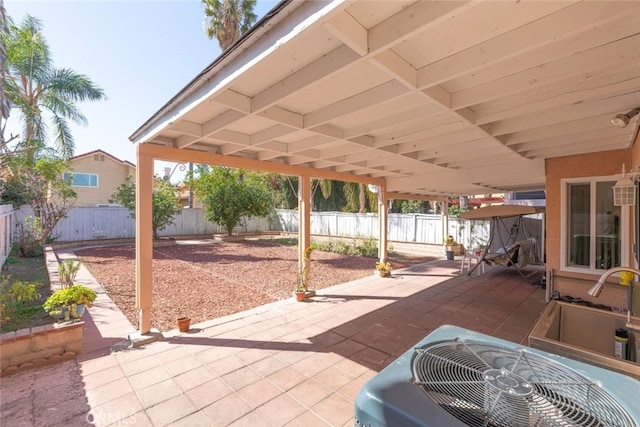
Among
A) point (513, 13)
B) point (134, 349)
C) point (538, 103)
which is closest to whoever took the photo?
point (513, 13)

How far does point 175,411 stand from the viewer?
2.28 metres

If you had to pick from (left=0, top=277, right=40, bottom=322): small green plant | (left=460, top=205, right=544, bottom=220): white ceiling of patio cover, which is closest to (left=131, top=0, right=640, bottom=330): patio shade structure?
(left=0, top=277, right=40, bottom=322): small green plant

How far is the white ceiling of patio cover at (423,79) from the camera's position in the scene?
1.57 m

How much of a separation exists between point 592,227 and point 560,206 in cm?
53

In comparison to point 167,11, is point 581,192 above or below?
below

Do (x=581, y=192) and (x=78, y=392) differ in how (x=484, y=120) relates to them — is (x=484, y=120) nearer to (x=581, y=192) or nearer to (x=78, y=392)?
(x=581, y=192)

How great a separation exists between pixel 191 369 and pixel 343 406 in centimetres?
162

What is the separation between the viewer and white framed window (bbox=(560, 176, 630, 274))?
172 inches

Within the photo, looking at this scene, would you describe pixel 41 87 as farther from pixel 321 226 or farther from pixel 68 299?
pixel 321 226

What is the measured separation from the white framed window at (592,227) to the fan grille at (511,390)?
473 centimetres

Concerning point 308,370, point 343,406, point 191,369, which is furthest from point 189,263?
point 343,406

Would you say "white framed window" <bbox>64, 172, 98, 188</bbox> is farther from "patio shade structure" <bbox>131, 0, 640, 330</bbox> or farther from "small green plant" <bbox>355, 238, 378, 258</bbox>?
"patio shade structure" <bbox>131, 0, 640, 330</bbox>

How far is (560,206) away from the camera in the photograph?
4816 millimetres

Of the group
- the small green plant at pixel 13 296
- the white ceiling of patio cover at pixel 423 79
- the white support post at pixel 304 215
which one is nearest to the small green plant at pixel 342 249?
the white support post at pixel 304 215
